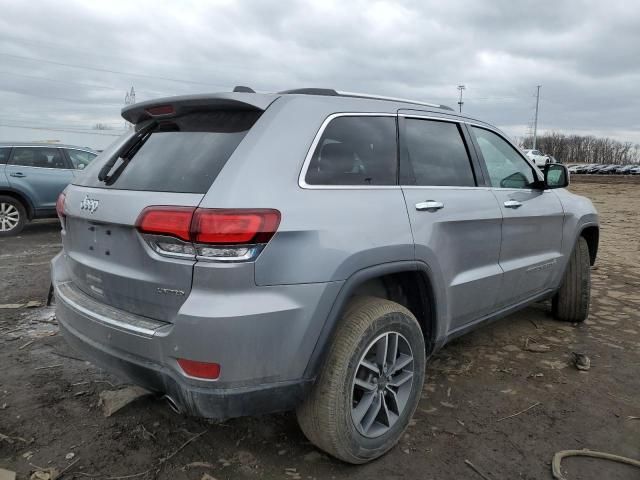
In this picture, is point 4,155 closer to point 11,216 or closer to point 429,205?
point 11,216

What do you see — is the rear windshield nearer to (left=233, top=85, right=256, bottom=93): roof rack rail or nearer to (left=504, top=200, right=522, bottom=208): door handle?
(left=233, top=85, right=256, bottom=93): roof rack rail

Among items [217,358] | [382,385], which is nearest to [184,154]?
[217,358]

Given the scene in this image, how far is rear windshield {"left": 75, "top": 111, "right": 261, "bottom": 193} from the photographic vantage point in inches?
86.4

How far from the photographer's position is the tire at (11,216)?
9180mm

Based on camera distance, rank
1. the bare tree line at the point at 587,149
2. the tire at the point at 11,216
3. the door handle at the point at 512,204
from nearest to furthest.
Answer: the door handle at the point at 512,204 → the tire at the point at 11,216 → the bare tree line at the point at 587,149

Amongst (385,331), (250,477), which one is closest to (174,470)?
(250,477)

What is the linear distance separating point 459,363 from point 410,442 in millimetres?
1143

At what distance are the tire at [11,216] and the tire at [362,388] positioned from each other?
879 cm

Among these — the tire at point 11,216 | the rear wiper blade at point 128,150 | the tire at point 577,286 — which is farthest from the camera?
the tire at point 11,216

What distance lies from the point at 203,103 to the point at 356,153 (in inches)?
30.1

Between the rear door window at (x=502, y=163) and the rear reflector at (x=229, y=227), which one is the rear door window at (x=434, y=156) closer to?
the rear door window at (x=502, y=163)

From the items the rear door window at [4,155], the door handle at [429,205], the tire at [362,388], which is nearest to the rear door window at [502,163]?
the door handle at [429,205]

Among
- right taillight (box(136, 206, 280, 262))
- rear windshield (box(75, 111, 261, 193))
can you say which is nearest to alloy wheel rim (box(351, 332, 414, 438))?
right taillight (box(136, 206, 280, 262))

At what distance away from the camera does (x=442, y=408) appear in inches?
120
